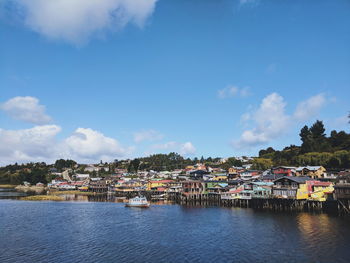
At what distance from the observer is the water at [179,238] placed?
3344cm

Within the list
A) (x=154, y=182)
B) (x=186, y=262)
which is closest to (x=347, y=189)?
(x=186, y=262)

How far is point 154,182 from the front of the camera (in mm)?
124000

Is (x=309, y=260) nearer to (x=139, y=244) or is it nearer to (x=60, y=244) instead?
(x=139, y=244)

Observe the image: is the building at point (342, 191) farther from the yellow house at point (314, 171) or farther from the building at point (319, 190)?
the yellow house at point (314, 171)

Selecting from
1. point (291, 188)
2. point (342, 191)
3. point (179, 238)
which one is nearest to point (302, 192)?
point (291, 188)

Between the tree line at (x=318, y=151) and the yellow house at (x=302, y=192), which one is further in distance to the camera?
the tree line at (x=318, y=151)

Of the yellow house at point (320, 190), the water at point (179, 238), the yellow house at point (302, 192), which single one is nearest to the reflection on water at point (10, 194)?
the water at point (179, 238)

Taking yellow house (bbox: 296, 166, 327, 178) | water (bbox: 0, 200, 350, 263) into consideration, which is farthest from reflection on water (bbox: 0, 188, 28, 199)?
yellow house (bbox: 296, 166, 327, 178)

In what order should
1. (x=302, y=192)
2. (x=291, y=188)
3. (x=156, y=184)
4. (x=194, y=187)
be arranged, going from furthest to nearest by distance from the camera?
1. (x=156, y=184)
2. (x=194, y=187)
3. (x=291, y=188)
4. (x=302, y=192)

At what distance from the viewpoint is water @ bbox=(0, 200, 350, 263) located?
33438mm

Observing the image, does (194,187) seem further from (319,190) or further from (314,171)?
(314,171)

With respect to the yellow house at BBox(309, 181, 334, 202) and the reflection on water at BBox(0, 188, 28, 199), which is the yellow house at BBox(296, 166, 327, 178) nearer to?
the yellow house at BBox(309, 181, 334, 202)

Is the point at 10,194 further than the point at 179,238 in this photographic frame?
Yes

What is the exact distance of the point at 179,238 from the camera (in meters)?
42.4
